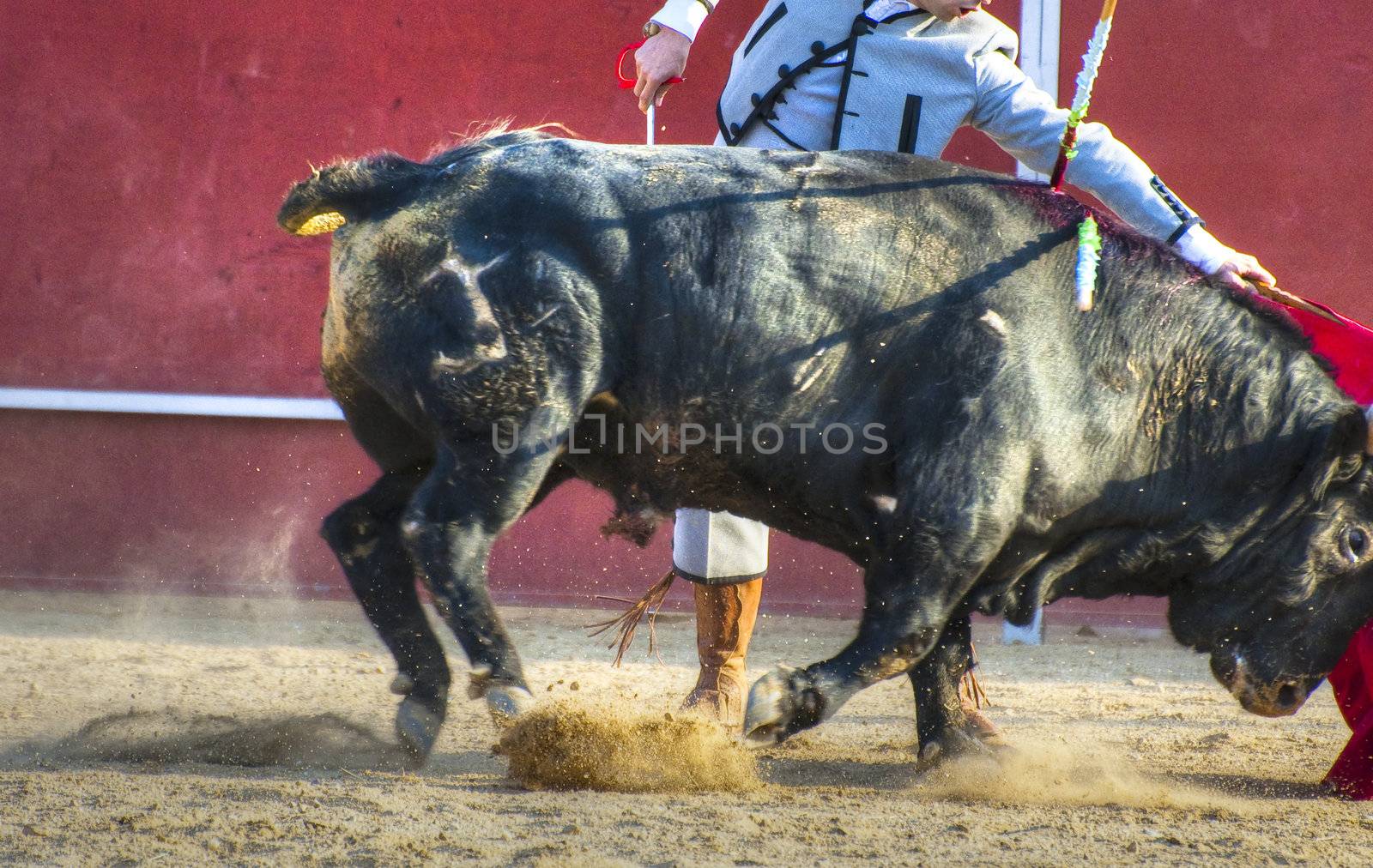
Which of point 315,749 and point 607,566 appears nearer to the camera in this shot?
point 315,749

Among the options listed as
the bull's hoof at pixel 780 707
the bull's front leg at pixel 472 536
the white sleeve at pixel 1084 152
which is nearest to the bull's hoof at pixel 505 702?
the bull's front leg at pixel 472 536

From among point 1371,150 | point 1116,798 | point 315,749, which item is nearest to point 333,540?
point 315,749

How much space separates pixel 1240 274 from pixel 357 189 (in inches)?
73.6

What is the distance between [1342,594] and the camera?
118 inches

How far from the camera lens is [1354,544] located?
2922mm

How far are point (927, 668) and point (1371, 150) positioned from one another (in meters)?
3.12

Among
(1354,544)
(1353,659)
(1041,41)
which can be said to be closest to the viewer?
(1354,544)

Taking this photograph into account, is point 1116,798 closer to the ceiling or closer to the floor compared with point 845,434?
closer to the floor

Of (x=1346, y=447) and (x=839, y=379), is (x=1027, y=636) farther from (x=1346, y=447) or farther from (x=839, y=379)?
(x=839, y=379)

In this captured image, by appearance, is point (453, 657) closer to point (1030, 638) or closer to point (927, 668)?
point (927, 668)

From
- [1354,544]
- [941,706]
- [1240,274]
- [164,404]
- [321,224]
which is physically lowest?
[941,706]

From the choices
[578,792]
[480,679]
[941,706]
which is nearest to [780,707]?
[578,792]

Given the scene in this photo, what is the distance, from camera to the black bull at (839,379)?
2699 mm

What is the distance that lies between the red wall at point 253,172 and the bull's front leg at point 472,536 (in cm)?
255
